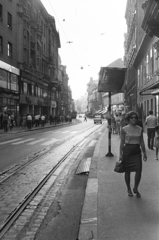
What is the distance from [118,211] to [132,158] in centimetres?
116

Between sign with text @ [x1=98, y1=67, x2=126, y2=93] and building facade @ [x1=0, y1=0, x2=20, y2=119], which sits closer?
sign with text @ [x1=98, y1=67, x2=126, y2=93]

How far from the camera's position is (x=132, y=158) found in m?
5.40

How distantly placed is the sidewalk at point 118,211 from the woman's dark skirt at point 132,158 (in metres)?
0.53

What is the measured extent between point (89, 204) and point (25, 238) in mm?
1401

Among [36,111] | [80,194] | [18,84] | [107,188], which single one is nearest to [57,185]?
[80,194]

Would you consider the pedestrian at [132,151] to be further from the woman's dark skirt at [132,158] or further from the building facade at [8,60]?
the building facade at [8,60]

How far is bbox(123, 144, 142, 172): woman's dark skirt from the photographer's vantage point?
538 centimetres

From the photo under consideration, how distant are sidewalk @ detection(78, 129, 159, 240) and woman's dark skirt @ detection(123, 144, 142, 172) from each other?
0.53 m

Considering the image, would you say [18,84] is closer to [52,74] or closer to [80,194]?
[52,74]

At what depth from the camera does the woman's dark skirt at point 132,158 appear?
5.38 m

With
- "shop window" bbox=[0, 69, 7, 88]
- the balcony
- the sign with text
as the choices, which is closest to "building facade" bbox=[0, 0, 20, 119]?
"shop window" bbox=[0, 69, 7, 88]


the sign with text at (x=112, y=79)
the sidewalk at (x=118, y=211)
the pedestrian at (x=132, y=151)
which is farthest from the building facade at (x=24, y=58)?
the pedestrian at (x=132, y=151)

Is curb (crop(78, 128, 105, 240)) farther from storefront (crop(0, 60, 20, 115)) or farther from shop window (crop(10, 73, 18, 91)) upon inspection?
shop window (crop(10, 73, 18, 91))

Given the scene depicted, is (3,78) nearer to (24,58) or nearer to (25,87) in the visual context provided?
(25,87)
